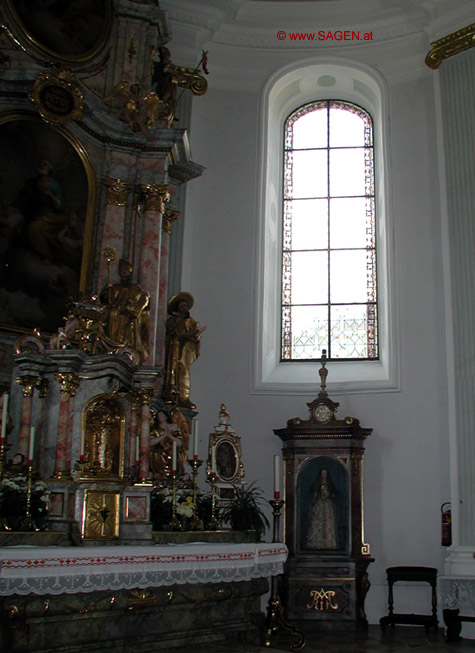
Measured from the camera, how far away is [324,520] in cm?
1034

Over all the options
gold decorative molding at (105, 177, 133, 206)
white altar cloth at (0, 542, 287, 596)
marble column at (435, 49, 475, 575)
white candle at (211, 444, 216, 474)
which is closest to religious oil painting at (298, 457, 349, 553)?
marble column at (435, 49, 475, 575)

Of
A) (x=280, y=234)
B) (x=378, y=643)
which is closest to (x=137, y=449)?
(x=378, y=643)

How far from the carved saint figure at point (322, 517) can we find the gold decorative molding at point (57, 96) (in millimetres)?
5768

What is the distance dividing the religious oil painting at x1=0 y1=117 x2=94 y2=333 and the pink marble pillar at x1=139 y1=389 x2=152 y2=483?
70.5 inches

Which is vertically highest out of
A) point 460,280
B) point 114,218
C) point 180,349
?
point 114,218

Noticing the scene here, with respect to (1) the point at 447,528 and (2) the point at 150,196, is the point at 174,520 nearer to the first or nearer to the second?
(1) the point at 447,528

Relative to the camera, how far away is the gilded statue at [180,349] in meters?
9.89

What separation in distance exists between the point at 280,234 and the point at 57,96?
4670 millimetres

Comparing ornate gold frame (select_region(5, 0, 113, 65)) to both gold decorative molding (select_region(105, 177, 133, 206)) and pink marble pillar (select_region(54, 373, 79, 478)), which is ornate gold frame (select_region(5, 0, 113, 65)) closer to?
gold decorative molding (select_region(105, 177, 133, 206))

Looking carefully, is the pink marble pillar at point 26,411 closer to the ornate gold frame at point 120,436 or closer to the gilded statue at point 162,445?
the ornate gold frame at point 120,436

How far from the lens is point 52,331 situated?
9070 millimetres

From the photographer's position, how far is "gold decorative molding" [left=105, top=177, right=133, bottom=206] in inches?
392

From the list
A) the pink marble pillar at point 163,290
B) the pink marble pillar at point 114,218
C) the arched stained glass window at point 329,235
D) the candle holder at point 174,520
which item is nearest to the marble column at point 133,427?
the candle holder at point 174,520

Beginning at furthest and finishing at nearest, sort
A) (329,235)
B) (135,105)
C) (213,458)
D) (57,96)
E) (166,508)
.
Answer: (329,235) < (135,105) < (57,96) < (213,458) < (166,508)
